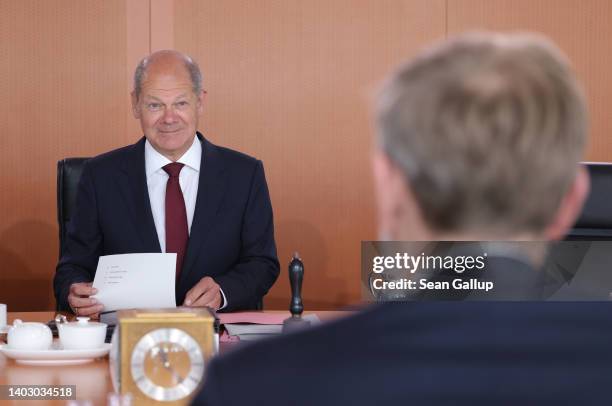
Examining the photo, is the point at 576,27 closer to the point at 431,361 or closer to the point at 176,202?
the point at 176,202

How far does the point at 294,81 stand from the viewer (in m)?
4.98

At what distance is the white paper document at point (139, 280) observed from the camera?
8.99 ft

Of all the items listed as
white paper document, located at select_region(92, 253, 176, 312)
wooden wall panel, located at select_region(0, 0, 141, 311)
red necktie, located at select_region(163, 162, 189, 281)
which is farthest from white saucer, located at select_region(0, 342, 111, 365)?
wooden wall panel, located at select_region(0, 0, 141, 311)

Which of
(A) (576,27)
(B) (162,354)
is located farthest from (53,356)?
(A) (576,27)

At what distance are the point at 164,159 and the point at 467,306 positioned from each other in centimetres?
272

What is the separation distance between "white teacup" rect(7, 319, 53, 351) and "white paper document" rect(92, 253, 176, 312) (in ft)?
1.24

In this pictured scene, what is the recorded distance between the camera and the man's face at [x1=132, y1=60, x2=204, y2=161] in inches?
140

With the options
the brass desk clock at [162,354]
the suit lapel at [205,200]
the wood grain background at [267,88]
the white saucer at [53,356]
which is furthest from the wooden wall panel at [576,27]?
the brass desk clock at [162,354]

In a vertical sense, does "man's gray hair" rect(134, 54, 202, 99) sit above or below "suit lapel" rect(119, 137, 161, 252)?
above

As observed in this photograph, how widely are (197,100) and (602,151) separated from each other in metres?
2.44

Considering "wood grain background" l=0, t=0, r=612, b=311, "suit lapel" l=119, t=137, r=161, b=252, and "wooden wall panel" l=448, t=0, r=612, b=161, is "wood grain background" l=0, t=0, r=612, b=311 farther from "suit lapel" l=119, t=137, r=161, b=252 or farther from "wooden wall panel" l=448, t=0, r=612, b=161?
"suit lapel" l=119, t=137, r=161, b=252

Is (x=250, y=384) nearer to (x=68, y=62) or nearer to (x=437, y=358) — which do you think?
(x=437, y=358)

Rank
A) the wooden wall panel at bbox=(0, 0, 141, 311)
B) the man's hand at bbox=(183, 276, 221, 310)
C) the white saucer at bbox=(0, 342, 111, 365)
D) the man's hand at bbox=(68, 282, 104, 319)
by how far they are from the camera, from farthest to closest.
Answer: the wooden wall panel at bbox=(0, 0, 141, 311) → the man's hand at bbox=(183, 276, 221, 310) → the man's hand at bbox=(68, 282, 104, 319) → the white saucer at bbox=(0, 342, 111, 365)

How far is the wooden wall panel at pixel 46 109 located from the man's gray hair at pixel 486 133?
4069mm
